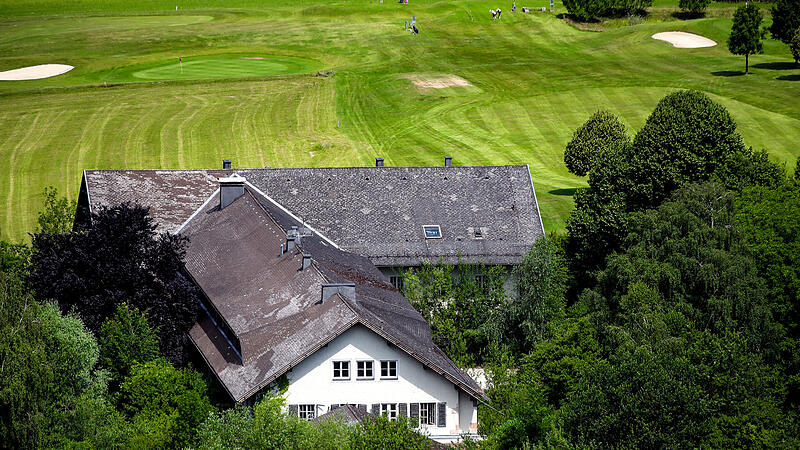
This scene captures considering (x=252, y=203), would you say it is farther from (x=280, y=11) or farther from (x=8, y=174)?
(x=280, y=11)

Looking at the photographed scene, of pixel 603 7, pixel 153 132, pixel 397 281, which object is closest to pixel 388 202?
pixel 397 281

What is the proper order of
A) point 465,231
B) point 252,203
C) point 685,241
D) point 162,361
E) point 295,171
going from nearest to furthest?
point 162,361 < point 685,241 < point 252,203 < point 465,231 < point 295,171

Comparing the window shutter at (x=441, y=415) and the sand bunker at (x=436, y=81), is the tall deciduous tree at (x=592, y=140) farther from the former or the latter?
the window shutter at (x=441, y=415)

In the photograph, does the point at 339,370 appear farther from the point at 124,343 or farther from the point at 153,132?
the point at 153,132

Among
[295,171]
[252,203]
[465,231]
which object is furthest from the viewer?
[295,171]

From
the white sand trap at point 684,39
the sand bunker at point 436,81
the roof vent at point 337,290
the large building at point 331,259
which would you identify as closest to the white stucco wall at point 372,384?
the large building at point 331,259

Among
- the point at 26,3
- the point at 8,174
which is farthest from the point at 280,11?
the point at 8,174

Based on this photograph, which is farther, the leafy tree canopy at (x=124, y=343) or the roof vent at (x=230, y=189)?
the roof vent at (x=230, y=189)

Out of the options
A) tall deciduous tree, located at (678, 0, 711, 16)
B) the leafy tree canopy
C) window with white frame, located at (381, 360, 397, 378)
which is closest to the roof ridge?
the leafy tree canopy
